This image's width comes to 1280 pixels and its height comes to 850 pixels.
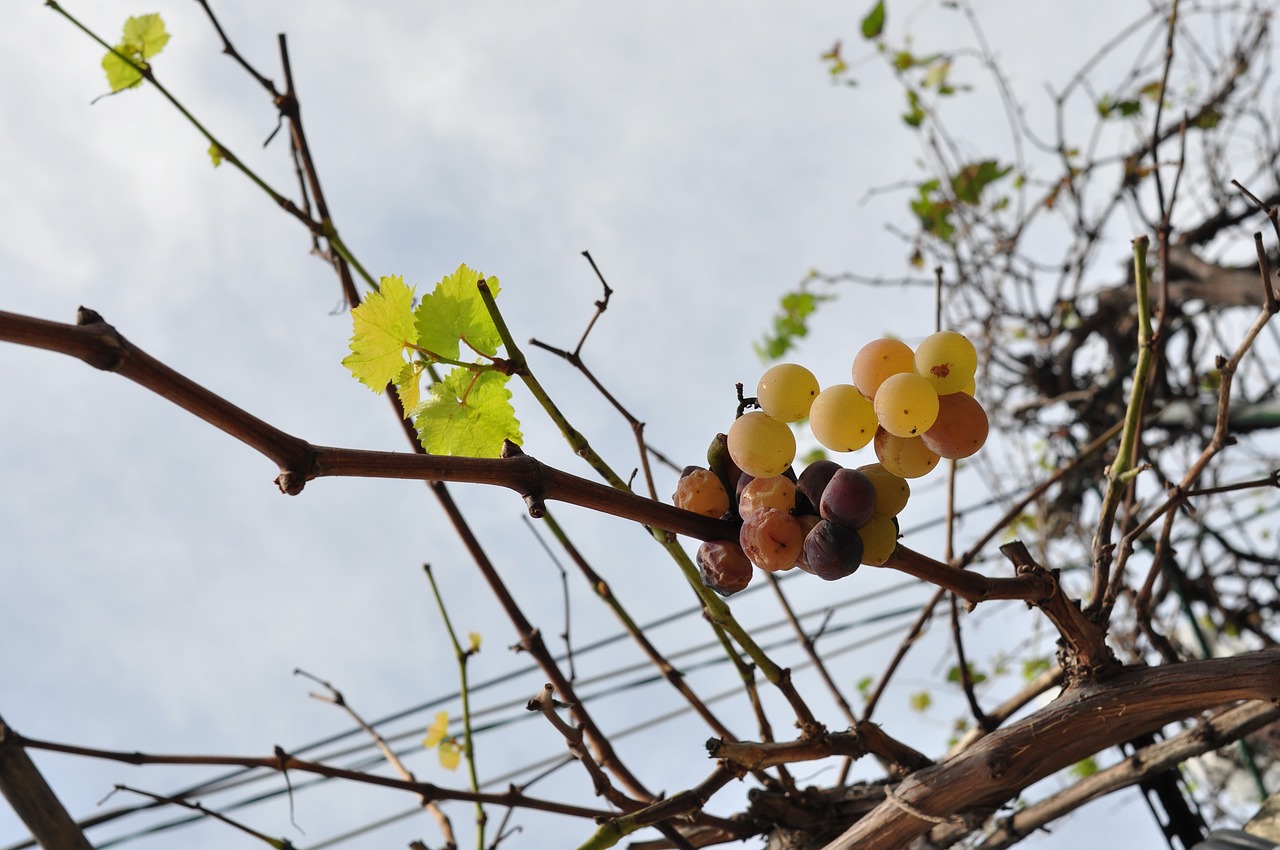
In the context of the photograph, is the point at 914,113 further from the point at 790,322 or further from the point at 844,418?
the point at 844,418

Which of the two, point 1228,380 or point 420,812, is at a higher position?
point 420,812

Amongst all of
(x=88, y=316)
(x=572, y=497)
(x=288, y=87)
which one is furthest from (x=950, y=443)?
(x=288, y=87)

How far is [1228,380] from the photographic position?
36.3 inches

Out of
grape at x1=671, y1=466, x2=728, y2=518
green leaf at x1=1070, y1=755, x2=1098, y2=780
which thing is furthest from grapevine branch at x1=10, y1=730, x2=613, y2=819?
green leaf at x1=1070, y1=755, x2=1098, y2=780

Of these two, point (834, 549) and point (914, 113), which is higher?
point (914, 113)

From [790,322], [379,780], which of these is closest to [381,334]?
[379,780]

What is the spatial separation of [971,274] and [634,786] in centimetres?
220

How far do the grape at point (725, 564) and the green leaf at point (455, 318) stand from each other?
22 cm

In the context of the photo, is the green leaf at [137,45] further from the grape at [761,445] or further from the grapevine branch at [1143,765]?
the grapevine branch at [1143,765]

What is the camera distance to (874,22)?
294 centimetres

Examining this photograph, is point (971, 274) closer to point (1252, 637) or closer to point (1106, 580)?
point (1252, 637)

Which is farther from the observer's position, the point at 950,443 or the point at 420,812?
the point at 420,812

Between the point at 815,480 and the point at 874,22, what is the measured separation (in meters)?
2.69

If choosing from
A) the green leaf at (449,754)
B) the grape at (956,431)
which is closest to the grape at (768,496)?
the grape at (956,431)
